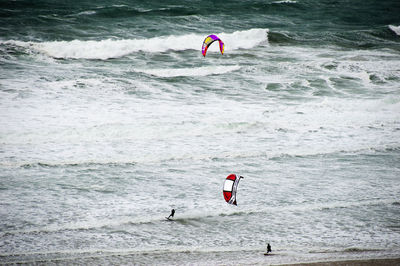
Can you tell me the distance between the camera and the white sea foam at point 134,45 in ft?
62.4

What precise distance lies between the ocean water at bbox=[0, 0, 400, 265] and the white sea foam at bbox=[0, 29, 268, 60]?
0.11 metres

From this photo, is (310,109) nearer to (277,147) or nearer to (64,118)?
(277,147)

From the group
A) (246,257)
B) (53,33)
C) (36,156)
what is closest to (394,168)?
(246,257)

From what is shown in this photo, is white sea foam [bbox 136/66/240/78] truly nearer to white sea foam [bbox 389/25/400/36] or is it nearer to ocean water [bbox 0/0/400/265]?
ocean water [bbox 0/0/400/265]

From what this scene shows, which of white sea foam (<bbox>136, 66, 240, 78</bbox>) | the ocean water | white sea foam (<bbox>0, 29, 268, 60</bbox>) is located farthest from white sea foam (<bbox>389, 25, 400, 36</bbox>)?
white sea foam (<bbox>136, 66, 240, 78</bbox>)

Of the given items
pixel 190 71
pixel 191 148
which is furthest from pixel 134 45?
pixel 191 148

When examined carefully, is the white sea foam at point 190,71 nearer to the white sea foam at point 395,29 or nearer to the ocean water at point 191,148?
the ocean water at point 191,148

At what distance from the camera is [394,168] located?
29.7 ft

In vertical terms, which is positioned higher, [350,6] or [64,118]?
[350,6]

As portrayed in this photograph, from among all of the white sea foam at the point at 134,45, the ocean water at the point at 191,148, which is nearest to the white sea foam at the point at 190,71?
the ocean water at the point at 191,148

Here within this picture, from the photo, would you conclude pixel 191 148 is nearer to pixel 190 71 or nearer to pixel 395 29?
pixel 190 71

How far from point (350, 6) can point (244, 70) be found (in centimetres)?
1835

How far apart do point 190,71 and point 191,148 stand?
781 centimetres

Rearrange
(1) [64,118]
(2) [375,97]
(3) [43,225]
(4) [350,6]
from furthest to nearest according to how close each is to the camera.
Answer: (4) [350,6] → (2) [375,97] → (1) [64,118] → (3) [43,225]
